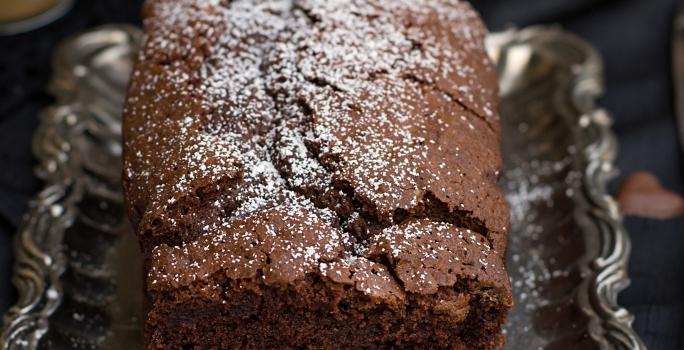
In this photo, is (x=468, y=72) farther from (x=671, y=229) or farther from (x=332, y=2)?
(x=671, y=229)

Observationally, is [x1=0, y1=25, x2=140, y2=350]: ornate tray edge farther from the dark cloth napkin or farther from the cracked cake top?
the cracked cake top

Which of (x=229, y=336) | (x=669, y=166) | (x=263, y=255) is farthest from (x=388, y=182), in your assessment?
(x=669, y=166)

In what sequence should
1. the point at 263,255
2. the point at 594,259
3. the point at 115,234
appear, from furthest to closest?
1. the point at 115,234
2. the point at 594,259
3. the point at 263,255

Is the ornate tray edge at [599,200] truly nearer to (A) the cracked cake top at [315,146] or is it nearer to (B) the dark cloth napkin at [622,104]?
(B) the dark cloth napkin at [622,104]

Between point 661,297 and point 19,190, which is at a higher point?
point 661,297

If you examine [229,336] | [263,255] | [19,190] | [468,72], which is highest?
[468,72]

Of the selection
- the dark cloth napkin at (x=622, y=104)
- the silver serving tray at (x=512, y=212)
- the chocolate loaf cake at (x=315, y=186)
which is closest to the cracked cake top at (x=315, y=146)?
the chocolate loaf cake at (x=315, y=186)

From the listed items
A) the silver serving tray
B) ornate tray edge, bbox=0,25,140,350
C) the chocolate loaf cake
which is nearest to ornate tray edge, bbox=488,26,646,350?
the silver serving tray
